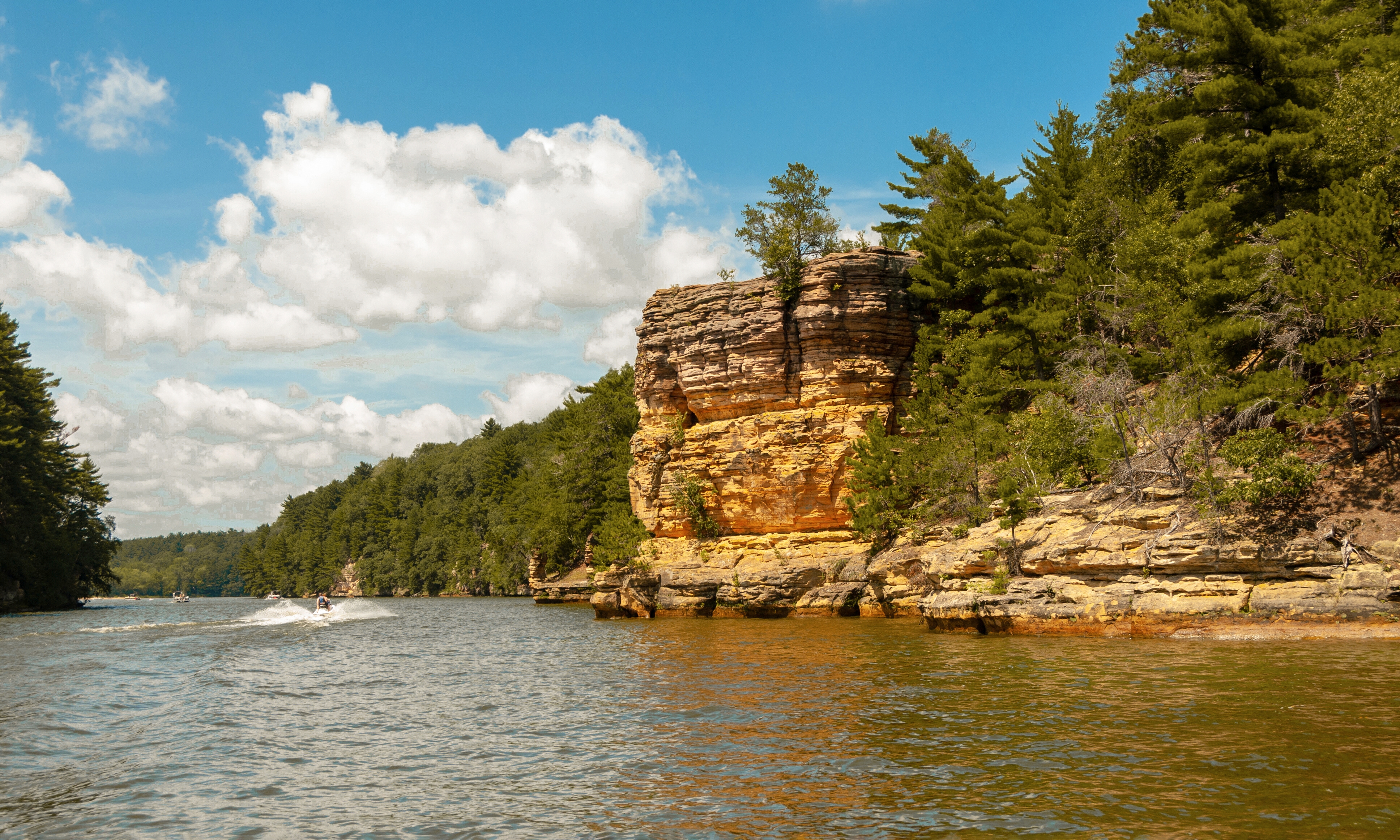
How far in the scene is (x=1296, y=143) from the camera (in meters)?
25.5

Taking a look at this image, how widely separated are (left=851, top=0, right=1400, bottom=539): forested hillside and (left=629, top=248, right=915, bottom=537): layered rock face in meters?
1.98

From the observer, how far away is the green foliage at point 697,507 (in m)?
46.6

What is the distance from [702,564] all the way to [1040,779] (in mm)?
34905

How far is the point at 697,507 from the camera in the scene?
4678 centimetres

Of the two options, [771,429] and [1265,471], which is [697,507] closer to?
[771,429]

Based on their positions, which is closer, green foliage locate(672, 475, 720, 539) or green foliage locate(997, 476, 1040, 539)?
green foliage locate(997, 476, 1040, 539)

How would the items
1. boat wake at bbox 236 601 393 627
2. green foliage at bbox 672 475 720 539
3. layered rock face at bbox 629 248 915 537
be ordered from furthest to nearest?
boat wake at bbox 236 601 393 627
green foliage at bbox 672 475 720 539
layered rock face at bbox 629 248 915 537

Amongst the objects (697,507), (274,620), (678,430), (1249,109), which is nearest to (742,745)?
(1249,109)

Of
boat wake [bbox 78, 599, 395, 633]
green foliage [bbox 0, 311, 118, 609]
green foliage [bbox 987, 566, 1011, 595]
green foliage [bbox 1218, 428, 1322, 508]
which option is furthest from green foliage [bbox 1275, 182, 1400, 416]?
green foliage [bbox 0, 311, 118, 609]

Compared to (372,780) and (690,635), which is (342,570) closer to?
(690,635)

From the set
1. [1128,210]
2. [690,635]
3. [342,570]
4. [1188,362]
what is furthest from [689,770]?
[342,570]

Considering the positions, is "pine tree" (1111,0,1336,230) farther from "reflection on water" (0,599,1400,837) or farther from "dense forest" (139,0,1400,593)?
"reflection on water" (0,599,1400,837)

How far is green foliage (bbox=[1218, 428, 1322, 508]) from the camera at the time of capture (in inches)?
860

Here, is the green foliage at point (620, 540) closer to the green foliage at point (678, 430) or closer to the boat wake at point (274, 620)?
the green foliage at point (678, 430)
